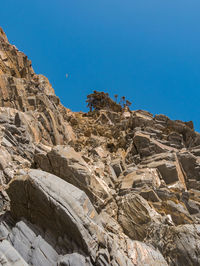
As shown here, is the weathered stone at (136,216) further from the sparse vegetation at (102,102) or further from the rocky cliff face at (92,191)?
the sparse vegetation at (102,102)

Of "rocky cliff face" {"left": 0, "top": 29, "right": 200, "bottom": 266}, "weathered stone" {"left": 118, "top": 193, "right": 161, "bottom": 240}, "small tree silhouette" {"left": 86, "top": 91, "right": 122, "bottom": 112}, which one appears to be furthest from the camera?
"small tree silhouette" {"left": 86, "top": 91, "right": 122, "bottom": 112}

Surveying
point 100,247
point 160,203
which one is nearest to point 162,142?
point 160,203

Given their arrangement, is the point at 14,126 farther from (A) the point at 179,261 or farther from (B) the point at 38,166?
(A) the point at 179,261

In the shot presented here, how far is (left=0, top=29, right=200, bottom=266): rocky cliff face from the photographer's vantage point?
39.1 feet

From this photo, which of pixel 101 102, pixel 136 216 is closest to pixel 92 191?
pixel 136 216

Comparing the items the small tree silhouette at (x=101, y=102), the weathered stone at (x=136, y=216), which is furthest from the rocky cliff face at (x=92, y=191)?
the small tree silhouette at (x=101, y=102)

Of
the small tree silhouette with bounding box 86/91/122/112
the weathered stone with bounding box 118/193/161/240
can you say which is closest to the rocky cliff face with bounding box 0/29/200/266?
the weathered stone with bounding box 118/193/161/240

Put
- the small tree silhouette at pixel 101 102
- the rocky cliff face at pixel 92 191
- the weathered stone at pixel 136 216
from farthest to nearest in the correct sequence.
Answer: the small tree silhouette at pixel 101 102
the weathered stone at pixel 136 216
the rocky cliff face at pixel 92 191

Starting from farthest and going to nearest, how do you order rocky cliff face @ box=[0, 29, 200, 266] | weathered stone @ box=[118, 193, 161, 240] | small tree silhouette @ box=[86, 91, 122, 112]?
small tree silhouette @ box=[86, 91, 122, 112], weathered stone @ box=[118, 193, 161, 240], rocky cliff face @ box=[0, 29, 200, 266]

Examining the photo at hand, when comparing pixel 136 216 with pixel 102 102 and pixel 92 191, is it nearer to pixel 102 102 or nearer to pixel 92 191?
pixel 92 191

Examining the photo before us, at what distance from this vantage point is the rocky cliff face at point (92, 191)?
1192 centimetres

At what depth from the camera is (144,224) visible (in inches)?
701

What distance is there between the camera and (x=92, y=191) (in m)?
19.1

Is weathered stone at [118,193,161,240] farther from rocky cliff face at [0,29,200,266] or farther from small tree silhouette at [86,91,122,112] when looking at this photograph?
small tree silhouette at [86,91,122,112]
